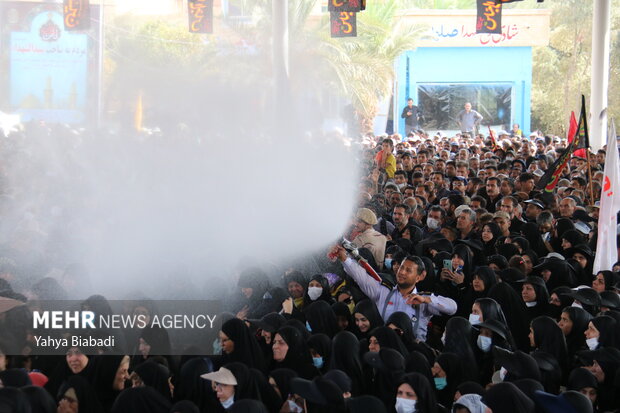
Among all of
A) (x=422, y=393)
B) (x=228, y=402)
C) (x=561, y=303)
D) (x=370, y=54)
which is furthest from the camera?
(x=370, y=54)

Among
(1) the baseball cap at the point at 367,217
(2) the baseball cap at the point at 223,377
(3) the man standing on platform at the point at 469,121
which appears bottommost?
(2) the baseball cap at the point at 223,377

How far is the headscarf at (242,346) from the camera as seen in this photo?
541cm

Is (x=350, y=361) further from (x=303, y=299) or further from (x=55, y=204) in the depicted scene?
(x=55, y=204)

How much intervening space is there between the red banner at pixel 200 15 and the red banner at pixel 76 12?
2244 millimetres

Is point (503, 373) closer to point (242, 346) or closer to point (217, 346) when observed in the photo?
point (242, 346)

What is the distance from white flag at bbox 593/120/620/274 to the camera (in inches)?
Answer: 301

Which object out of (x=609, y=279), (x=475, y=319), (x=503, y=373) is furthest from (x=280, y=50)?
(x=503, y=373)

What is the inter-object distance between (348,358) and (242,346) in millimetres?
655

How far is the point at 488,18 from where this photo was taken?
1848cm

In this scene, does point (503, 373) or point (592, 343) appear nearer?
point (503, 373)

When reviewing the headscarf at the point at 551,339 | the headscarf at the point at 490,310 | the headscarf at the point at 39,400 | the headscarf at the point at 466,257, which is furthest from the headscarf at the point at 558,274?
A: the headscarf at the point at 39,400

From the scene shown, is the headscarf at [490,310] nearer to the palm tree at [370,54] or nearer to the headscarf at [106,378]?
the headscarf at [106,378]

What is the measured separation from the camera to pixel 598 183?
38.4ft

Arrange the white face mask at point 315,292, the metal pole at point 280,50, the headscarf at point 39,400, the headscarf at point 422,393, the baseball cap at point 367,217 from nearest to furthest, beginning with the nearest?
the headscarf at point 39,400, the headscarf at point 422,393, the white face mask at point 315,292, the baseball cap at point 367,217, the metal pole at point 280,50
